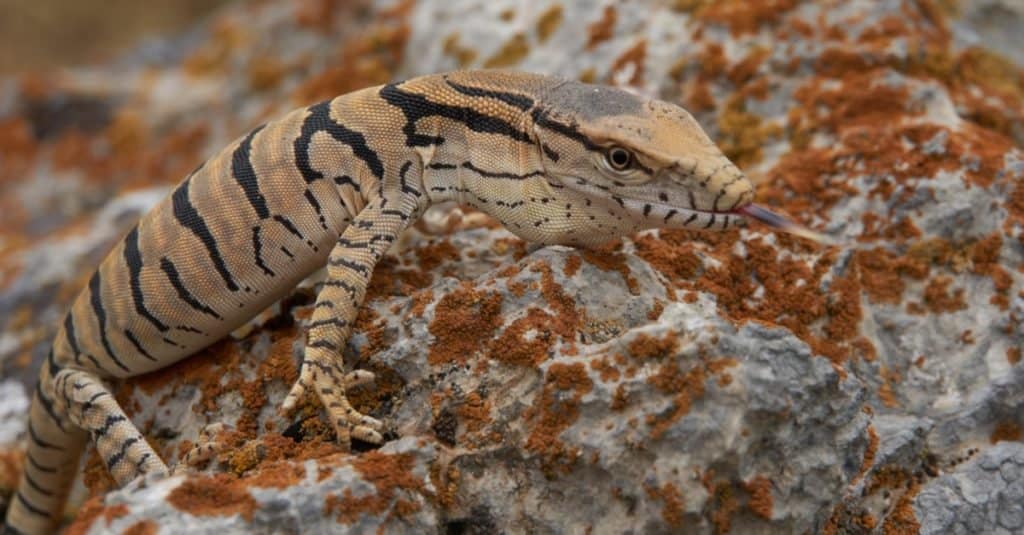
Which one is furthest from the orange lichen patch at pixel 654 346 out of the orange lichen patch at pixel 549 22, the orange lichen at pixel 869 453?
the orange lichen patch at pixel 549 22

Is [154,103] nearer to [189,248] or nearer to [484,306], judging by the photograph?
[189,248]

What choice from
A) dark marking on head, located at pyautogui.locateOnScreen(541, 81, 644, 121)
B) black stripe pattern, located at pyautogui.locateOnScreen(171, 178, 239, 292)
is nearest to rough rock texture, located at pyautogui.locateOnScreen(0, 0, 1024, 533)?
black stripe pattern, located at pyautogui.locateOnScreen(171, 178, 239, 292)

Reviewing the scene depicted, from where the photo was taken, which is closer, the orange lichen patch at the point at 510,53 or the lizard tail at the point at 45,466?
the lizard tail at the point at 45,466

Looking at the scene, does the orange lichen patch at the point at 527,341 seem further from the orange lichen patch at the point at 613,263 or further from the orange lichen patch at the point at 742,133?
the orange lichen patch at the point at 742,133

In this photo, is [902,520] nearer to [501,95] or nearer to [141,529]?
[501,95]

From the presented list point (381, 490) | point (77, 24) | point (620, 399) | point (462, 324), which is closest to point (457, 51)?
point (462, 324)

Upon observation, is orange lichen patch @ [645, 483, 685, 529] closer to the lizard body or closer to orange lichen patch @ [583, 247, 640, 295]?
orange lichen patch @ [583, 247, 640, 295]
